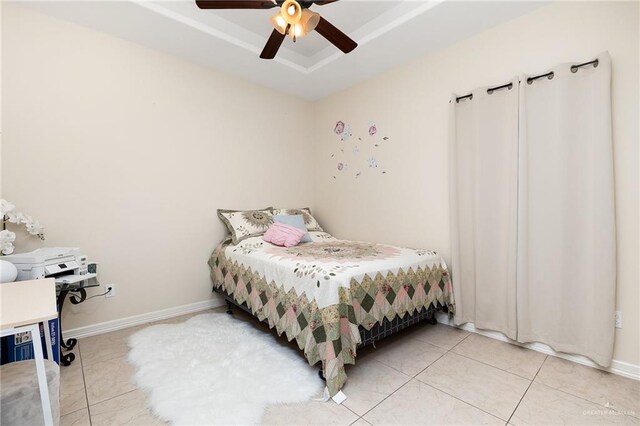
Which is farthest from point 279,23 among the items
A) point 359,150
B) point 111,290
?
point 111,290

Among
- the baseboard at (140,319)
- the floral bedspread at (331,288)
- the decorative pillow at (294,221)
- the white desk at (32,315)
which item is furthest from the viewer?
the decorative pillow at (294,221)

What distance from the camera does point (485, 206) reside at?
7.84ft

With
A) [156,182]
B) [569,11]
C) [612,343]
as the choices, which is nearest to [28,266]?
[156,182]

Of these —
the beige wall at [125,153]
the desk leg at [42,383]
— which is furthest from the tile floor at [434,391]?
the beige wall at [125,153]

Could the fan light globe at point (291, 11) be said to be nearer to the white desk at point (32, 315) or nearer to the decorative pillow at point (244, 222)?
the white desk at point (32, 315)

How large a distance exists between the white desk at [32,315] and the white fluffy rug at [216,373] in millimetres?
636

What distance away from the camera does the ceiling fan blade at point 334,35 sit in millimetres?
1854

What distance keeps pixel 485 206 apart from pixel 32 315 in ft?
8.88

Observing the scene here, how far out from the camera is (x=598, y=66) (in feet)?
6.11

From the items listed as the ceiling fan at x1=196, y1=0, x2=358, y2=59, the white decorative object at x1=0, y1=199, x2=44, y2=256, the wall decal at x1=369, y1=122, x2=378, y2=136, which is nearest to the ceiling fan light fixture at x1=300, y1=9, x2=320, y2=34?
the ceiling fan at x1=196, y1=0, x2=358, y2=59

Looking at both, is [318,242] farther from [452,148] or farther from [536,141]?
[536,141]

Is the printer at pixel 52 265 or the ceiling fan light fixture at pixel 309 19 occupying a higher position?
the ceiling fan light fixture at pixel 309 19

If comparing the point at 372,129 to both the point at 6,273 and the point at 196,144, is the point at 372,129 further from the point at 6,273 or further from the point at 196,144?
the point at 6,273

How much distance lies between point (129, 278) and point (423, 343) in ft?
8.36
